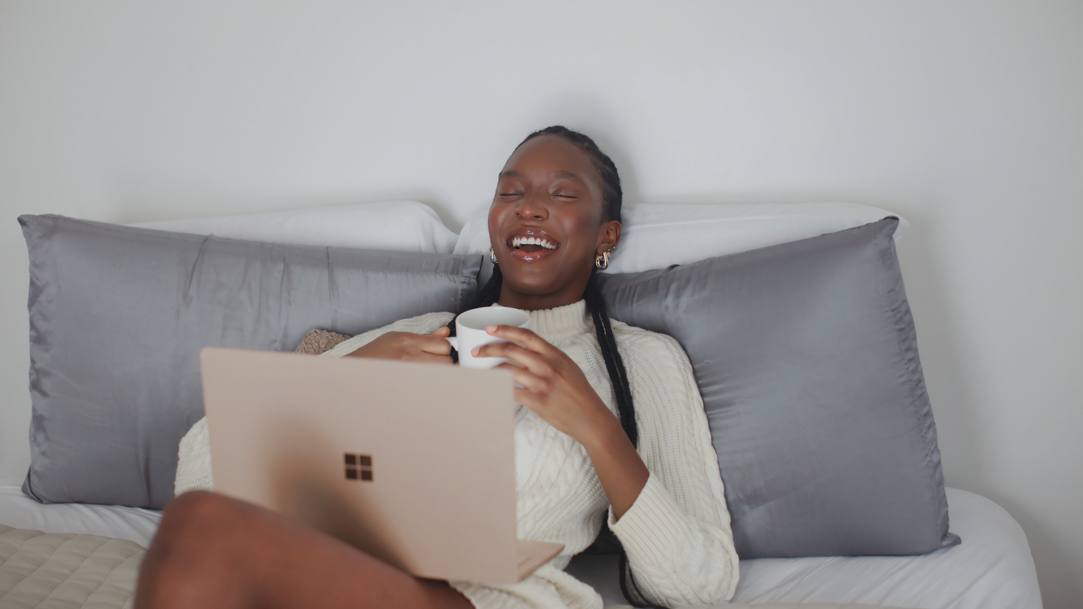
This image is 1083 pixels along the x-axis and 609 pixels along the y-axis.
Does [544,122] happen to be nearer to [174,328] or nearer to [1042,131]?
[174,328]

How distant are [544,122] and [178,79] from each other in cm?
105

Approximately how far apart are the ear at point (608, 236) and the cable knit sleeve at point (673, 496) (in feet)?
0.78

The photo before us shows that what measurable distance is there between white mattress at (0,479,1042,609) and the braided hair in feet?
0.79

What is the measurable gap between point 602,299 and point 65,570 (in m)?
1.14

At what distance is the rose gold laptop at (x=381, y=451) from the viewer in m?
0.63

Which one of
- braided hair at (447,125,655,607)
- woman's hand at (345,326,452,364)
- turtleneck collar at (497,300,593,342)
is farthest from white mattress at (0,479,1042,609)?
woman's hand at (345,326,452,364)

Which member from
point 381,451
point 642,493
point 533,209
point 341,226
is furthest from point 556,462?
point 341,226

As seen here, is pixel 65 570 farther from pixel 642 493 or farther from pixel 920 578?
pixel 920 578

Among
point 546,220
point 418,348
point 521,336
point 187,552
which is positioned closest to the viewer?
point 187,552

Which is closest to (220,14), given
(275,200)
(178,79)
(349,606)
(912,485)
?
(178,79)

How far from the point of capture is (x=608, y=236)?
1399 millimetres

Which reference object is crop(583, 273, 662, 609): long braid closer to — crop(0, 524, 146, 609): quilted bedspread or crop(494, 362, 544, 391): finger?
crop(494, 362, 544, 391): finger

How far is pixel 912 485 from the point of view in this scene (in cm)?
105

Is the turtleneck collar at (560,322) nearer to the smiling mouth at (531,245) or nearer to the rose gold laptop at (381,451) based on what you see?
the smiling mouth at (531,245)
